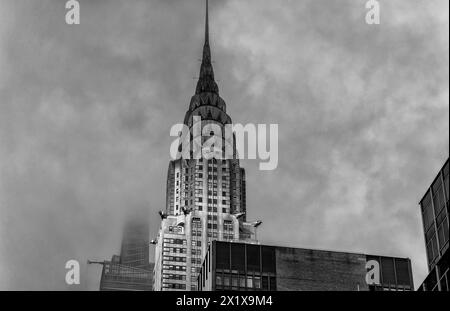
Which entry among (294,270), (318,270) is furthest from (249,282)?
(318,270)

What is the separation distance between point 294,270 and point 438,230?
2955 inches

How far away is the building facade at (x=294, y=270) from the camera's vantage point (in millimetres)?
138750

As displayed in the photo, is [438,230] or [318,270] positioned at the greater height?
[318,270]

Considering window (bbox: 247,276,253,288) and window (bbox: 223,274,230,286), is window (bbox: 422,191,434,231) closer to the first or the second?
window (bbox: 223,274,230,286)

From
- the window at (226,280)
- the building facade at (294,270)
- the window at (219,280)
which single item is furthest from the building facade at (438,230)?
the window at (226,280)

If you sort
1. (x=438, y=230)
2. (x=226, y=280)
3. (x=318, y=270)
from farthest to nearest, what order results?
(x=318, y=270), (x=226, y=280), (x=438, y=230)

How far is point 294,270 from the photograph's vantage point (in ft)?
472

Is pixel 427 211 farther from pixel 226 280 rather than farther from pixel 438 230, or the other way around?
pixel 226 280
